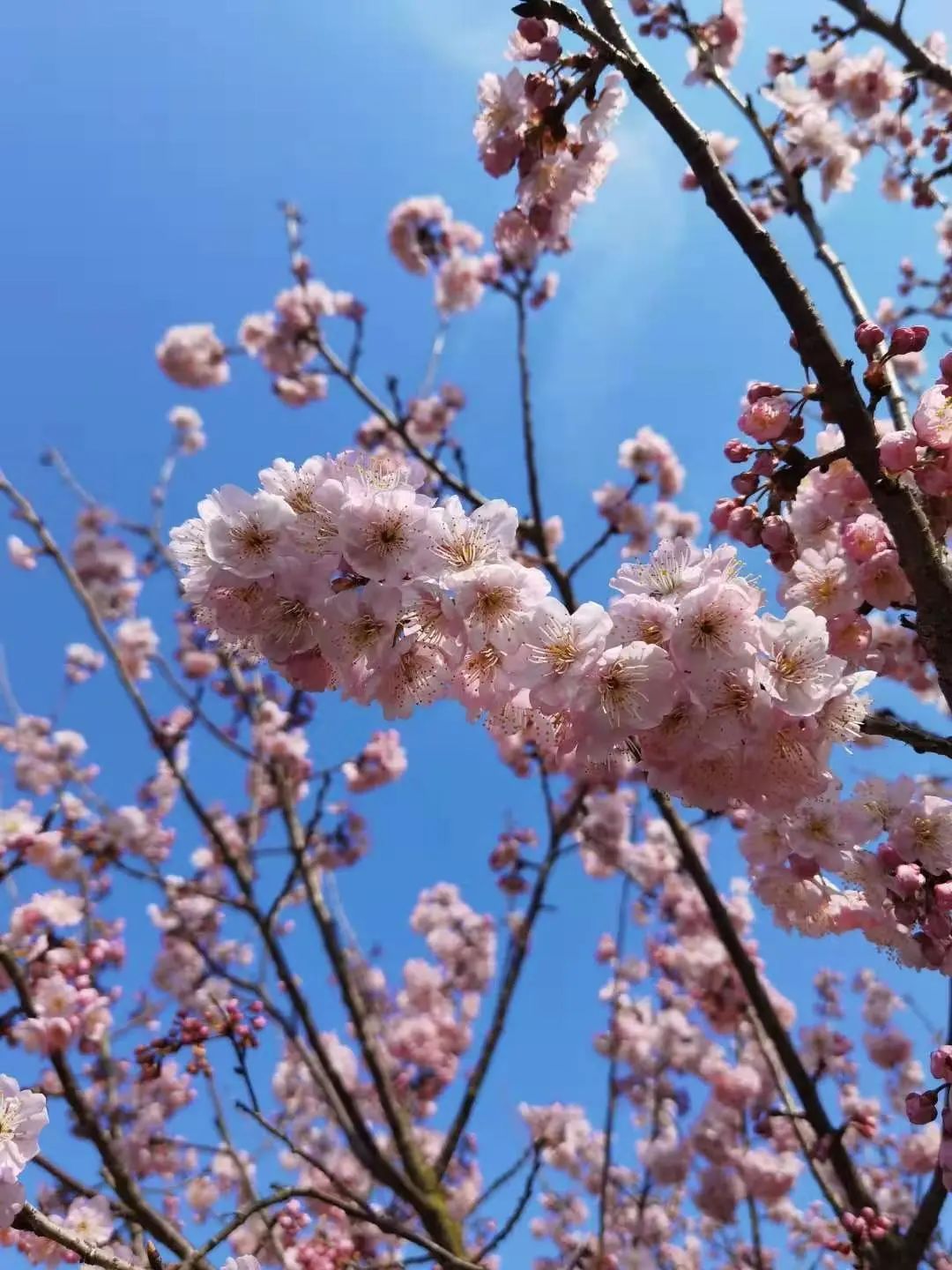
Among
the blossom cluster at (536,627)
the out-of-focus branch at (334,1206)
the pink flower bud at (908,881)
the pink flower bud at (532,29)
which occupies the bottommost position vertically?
the out-of-focus branch at (334,1206)

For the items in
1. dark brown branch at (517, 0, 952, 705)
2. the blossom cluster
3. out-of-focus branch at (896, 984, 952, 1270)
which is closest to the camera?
the blossom cluster

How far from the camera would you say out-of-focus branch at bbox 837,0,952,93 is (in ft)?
13.4

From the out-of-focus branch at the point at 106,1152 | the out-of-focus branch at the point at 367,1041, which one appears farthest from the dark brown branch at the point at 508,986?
the out-of-focus branch at the point at 106,1152

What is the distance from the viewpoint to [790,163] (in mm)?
4484

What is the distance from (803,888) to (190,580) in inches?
62.3

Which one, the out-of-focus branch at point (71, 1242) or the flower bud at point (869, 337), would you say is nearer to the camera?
the out-of-focus branch at point (71, 1242)

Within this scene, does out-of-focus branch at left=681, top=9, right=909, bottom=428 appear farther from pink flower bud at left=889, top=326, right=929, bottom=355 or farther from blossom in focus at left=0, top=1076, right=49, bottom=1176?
blossom in focus at left=0, top=1076, right=49, bottom=1176

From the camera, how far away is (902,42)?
4.16 meters

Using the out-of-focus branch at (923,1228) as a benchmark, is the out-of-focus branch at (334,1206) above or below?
below

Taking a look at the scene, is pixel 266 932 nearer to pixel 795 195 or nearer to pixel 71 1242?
pixel 71 1242

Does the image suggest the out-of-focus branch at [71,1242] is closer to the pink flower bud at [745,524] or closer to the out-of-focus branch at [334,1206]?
the out-of-focus branch at [334,1206]

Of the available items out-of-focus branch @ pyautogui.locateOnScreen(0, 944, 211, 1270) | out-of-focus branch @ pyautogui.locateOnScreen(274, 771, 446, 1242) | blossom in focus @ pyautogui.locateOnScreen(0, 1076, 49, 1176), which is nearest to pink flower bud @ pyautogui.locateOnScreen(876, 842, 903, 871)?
blossom in focus @ pyautogui.locateOnScreen(0, 1076, 49, 1176)

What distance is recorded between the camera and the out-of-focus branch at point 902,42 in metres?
4.09

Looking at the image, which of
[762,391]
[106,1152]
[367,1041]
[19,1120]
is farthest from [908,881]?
[367,1041]
